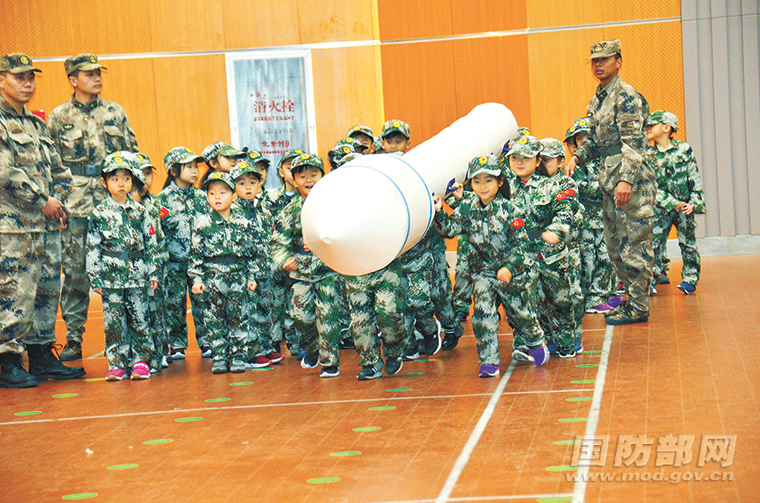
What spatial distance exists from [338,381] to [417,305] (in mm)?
873

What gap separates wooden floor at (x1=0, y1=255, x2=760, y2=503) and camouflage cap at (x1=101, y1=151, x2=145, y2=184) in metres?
1.63

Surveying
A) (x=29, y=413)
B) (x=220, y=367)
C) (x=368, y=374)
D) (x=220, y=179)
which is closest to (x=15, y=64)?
(x=220, y=179)

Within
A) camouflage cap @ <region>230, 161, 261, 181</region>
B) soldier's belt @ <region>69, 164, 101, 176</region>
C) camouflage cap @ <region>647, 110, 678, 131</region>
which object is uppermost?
camouflage cap @ <region>647, 110, 678, 131</region>

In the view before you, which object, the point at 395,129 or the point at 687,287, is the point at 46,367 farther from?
the point at 687,287

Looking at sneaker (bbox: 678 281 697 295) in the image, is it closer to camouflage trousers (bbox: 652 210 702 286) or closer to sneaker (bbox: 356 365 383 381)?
camouflage trousers (bbox: 652 210 702 286)

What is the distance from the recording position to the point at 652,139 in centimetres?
926

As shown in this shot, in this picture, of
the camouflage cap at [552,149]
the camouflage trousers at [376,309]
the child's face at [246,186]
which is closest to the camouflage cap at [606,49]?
the camouflage cap at [552,149]

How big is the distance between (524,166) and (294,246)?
1.89 meters

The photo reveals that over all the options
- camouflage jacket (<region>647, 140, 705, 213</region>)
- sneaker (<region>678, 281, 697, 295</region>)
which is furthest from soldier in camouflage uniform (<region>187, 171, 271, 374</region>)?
camouflage jacket (<region>647, 140, 705, 213</region>)

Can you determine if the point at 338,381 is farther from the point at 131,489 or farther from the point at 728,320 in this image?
the point at 728,320

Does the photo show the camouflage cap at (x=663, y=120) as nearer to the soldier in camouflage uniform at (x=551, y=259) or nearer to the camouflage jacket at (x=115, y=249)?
the soldier in camouflage uniform at (x=551, y=259)

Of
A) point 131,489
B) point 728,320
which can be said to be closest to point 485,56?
point 728,320

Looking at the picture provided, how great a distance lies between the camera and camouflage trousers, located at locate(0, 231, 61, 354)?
6129mm

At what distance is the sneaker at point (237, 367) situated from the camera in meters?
6.38
